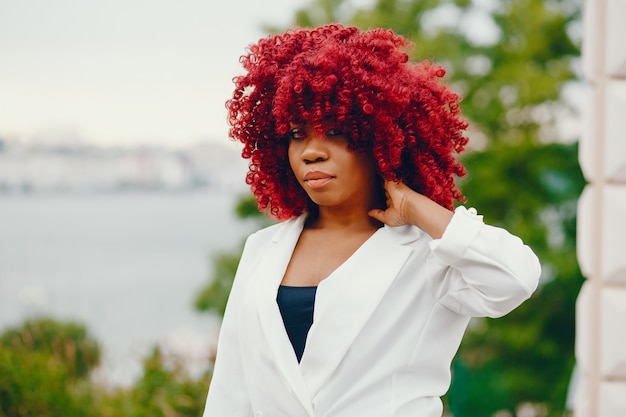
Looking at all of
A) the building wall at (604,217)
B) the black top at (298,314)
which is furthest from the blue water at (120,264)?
the black top at (298,314)

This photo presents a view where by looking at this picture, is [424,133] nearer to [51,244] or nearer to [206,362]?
[206,362]

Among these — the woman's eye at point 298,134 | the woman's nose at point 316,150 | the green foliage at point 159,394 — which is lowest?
the green foliage at point 159,394

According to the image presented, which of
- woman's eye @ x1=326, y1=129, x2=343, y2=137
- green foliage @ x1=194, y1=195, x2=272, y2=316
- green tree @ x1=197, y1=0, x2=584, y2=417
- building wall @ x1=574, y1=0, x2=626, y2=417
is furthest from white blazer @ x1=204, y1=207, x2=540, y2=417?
green foliage @ x1=194, y1=195, x2=272, y2=316

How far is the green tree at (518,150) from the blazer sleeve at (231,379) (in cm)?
634

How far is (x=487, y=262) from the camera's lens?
1.78m

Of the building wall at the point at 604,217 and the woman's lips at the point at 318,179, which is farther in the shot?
the building wall at the point at 604,217

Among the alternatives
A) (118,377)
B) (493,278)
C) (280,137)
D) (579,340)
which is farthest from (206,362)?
(493,278)

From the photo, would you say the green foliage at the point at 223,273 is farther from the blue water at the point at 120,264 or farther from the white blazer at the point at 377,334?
the white blazer at the point at 377,334

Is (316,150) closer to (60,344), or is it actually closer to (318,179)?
(318,179)

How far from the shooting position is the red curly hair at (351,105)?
1966mm

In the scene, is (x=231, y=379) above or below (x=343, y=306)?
below

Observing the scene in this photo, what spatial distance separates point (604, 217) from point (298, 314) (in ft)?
7.19

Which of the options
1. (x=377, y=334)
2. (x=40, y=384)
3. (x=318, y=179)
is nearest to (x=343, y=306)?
(x=377, y=334)

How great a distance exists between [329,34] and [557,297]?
7.22 metres
